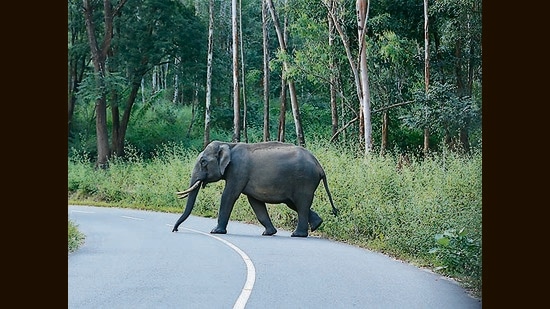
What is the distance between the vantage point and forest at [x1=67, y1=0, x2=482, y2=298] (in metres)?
11.9

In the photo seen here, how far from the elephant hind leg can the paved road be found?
12.9 inches

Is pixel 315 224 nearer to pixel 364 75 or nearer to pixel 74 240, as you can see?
pixel 74 240

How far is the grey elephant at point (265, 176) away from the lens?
1418 cm

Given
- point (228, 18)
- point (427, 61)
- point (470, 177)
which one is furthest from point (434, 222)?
point (228, 18)

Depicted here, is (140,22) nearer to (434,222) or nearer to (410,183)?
(410,183)

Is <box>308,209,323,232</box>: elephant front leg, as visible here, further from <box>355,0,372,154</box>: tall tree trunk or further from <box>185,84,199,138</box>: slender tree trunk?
<box>185,84,199,138</box>: slender tree trunk

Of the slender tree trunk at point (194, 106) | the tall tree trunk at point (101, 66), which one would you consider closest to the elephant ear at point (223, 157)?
the tall tree trunk at point (101, 66)

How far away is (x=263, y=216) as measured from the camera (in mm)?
14555

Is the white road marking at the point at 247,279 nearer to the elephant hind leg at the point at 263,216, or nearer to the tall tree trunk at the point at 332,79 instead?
the elephant hind leg at the point at 263,216

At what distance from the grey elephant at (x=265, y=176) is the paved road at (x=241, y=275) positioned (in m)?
0.58

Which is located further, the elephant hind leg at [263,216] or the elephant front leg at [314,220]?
the elephant hind leg at [263,216]

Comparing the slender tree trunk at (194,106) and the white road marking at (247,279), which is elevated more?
the slender tree trunk at (194,106)

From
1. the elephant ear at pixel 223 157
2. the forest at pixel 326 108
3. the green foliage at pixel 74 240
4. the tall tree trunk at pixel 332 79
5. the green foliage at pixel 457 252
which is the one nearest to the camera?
the green foliage at pixel 457 252
